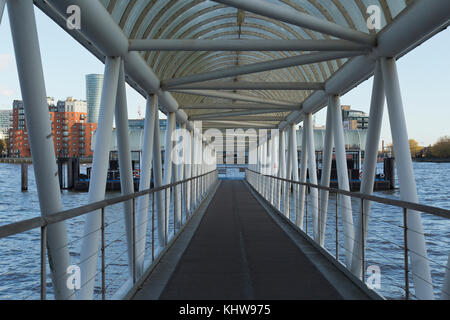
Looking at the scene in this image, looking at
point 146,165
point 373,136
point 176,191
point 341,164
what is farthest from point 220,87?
point 373,136

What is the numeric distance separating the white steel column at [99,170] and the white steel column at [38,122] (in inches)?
37.7

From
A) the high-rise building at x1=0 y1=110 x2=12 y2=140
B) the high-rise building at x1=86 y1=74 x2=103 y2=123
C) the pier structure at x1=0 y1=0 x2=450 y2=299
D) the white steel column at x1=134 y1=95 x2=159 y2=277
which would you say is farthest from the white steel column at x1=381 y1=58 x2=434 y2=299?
the high-rise building at x1=0 y1=110 x2=12 y2=140

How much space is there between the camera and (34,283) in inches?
432

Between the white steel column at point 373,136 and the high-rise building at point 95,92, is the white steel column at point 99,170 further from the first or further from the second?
the high-rise building at point 95,92

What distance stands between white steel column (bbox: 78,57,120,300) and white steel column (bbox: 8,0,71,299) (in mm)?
956

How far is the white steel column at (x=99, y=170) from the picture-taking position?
4.77 metres

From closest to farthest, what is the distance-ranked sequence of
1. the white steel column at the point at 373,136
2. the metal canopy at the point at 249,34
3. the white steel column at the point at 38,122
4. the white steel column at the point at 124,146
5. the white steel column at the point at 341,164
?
the white steel column at the point at 38,122, the metal canopy at the point at 249,34, the white steel column at the point at 373,136, the white steel column at the point at 124,146, the white steel column at the point at 341,164

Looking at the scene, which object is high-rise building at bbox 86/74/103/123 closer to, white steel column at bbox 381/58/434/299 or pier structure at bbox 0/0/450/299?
pier structure at bbox 0/0/450/299

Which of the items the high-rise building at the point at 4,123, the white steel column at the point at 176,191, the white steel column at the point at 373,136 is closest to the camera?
the white steel column at the point at 373,136

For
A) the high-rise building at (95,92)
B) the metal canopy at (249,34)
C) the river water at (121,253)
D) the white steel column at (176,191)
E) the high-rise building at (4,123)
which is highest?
the high-rise building at (4,123)

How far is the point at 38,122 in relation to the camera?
11.4 ft

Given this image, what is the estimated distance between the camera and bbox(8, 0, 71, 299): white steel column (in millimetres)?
3264

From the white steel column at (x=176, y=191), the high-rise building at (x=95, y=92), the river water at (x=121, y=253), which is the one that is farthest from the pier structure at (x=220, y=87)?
the high-rise building at (x=95, y=92)

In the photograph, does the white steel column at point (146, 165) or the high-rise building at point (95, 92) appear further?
the high-rise building at point (95, 92)
